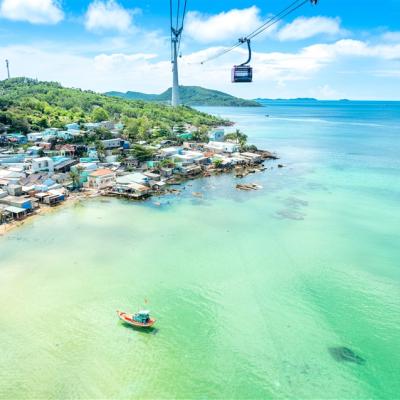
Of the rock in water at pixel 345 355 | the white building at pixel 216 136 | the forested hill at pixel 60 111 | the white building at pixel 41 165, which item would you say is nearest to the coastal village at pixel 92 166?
the white building at pixel 41 165

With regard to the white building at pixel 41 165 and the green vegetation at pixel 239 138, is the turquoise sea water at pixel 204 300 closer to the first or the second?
the white building at pixel 41 165

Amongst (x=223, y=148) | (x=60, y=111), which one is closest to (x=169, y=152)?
(x=223, y=148)

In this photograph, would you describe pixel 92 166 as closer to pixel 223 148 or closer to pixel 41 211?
pixel 41 211

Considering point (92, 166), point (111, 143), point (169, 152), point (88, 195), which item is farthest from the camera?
point (111, 143)

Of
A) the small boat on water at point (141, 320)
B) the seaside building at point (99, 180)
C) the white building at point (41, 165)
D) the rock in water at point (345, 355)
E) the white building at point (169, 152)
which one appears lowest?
the rock in water at point (345, 355)

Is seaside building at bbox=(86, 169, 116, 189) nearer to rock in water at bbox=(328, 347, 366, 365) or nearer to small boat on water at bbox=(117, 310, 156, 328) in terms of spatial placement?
small boat on water at bbox=(117, 310, 156, 328)
